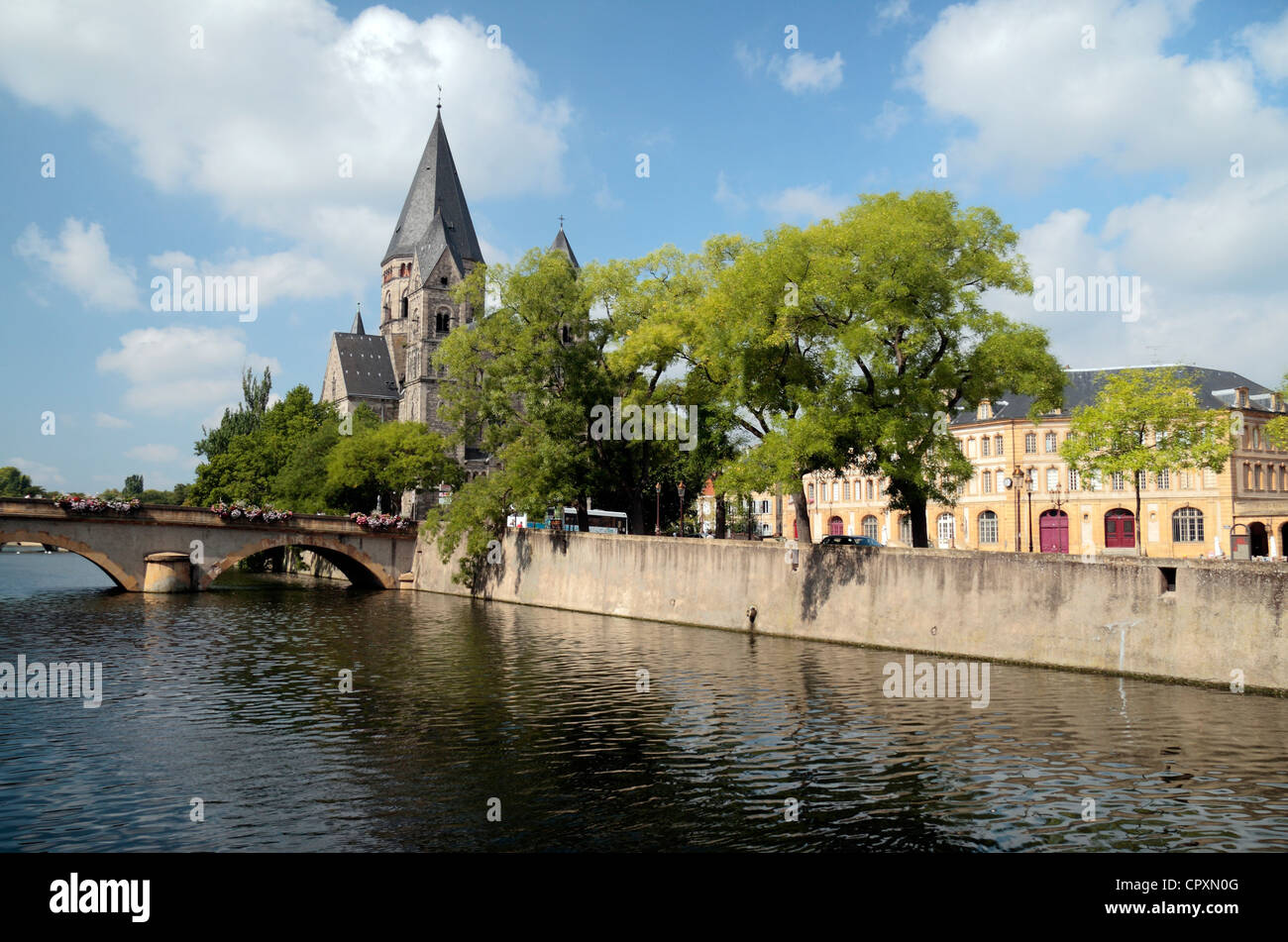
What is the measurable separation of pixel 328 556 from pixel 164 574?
47.2ft

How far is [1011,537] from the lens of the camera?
82.6 metres

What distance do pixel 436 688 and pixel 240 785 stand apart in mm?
9850

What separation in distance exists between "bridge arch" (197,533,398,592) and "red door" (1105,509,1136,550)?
52.3m

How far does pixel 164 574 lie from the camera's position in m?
56.1

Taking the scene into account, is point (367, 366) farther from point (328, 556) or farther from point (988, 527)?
point (988, 527)

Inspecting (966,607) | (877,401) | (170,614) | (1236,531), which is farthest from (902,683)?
(1236,531)

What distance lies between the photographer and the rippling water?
14227 mm

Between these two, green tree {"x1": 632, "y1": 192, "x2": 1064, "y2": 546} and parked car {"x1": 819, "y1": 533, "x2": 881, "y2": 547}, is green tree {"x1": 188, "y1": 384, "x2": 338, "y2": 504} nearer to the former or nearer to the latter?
parked car {"x1": 819, "y1": 533, "x2": 881, "y2": 547}

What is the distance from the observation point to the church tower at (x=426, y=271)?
12306 centimetres

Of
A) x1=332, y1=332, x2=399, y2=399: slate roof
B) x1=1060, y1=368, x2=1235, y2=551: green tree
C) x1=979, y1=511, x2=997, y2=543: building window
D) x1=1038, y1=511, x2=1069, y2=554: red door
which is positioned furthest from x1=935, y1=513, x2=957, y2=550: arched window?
x1=332, y1=332, x2=399, y2=399: slate roof

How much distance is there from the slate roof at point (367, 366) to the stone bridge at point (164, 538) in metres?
67.7
